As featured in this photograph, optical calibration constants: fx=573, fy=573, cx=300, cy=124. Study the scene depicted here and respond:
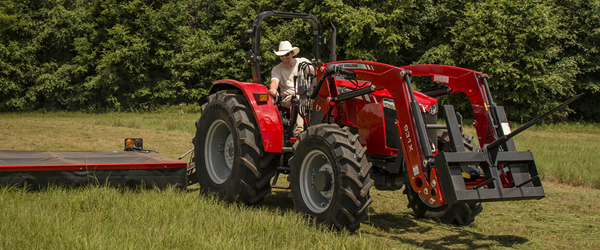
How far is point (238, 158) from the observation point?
21.2ft

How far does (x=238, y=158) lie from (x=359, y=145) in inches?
68.3

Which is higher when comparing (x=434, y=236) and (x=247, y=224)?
(x=247, y=224)

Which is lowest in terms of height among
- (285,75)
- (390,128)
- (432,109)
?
(390,128)

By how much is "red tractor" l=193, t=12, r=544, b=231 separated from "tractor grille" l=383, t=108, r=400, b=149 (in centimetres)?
1

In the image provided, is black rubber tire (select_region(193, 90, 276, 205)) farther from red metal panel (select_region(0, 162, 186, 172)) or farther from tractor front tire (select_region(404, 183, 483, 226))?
tractor front tire (select_region(404, 183, 483, 226))

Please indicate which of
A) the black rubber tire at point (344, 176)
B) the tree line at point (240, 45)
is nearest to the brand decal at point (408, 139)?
the black rubber tire at point (344, 176)

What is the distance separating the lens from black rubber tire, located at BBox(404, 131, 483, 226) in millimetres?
5984

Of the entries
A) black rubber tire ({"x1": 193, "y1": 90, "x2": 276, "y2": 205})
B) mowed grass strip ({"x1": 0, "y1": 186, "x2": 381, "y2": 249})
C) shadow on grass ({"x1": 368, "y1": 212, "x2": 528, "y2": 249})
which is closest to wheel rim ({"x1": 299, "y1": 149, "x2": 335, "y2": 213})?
mowed grass strip ({"x1": 0, "y1": 186, "x2": 381, "y2": 249})

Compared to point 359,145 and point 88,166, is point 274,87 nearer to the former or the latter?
point 359,145

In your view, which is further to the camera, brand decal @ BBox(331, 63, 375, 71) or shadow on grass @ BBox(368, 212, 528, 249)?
brand decal @ BBox(331, 63, 375, 71)

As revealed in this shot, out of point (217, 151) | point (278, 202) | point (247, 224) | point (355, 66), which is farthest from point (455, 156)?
point (217, 151)

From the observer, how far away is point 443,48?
24.6 meters

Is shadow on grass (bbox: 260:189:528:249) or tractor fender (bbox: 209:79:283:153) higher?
tractor fender (bbox: 209:79:283:153)

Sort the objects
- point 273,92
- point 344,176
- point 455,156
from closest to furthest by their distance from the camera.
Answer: point 455,156 → point 344,176 → point 273,92
